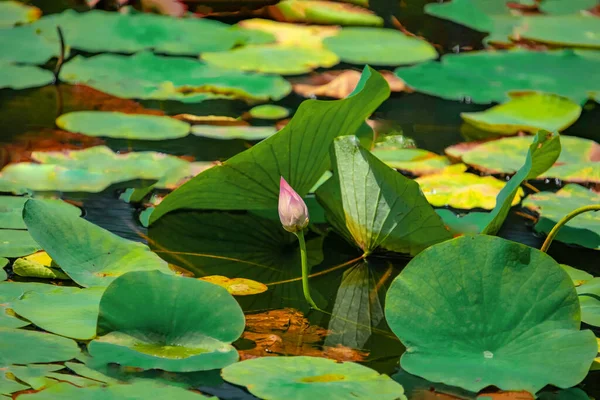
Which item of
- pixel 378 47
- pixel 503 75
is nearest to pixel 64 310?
pixel 503 75

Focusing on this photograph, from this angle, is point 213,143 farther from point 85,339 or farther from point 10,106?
point 85,339

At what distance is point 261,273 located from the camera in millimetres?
1452

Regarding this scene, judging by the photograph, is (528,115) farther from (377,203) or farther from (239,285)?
(239,285)

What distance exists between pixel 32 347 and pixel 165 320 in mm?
160

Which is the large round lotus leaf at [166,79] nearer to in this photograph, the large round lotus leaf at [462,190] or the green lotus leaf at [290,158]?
the large round lotus leaf at [462,190]

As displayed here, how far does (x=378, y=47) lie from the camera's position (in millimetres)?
3041

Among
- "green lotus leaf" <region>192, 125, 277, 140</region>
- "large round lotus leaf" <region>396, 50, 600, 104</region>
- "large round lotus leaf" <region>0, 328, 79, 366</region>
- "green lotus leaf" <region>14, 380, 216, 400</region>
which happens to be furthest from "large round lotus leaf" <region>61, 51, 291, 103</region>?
"green lotus leaf" <region>14, 380, 216, 400</region>

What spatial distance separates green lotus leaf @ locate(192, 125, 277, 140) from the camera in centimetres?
212

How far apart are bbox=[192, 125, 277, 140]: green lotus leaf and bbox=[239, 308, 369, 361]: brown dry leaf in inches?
34.1

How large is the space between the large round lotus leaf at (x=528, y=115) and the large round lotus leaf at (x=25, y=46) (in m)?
1.23

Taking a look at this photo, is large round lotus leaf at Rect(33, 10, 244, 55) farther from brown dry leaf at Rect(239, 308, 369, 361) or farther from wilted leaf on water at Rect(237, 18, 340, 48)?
brown dry leaf at Rect(239, 308, 369, 361)

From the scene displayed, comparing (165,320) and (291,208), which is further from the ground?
(291,208)

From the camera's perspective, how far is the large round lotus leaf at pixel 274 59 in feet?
9.00

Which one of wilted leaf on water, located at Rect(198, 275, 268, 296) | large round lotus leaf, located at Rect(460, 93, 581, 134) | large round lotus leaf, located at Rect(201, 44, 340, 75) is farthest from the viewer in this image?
large round lotus leaf, located at Rect(201, 44, 340, 75)
